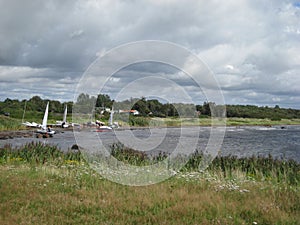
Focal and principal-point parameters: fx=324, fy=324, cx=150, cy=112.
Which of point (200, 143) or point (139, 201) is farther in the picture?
point (200, 143)

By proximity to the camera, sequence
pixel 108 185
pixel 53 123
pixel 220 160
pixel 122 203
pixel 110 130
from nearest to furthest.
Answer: pixel 122 203 < pixel 108 185 < pixel 220 160 < pixel 110 130 < pixel 53 123

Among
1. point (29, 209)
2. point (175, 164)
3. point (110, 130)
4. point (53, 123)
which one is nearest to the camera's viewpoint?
point (29, 209)

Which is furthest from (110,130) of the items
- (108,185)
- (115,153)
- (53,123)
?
(108,185)

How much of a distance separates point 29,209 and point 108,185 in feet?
9.04

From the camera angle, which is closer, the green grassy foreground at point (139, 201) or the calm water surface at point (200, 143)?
the green grassy foreground at point (139, 201)

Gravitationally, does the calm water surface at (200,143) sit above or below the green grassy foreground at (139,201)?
below

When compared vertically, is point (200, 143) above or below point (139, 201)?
below

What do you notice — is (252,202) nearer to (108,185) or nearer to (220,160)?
(108,185)

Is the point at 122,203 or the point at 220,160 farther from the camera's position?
the point at 220,160

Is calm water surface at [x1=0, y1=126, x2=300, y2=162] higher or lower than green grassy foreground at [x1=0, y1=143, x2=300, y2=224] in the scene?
lower

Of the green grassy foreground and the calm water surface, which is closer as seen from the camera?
the green grassy foreground

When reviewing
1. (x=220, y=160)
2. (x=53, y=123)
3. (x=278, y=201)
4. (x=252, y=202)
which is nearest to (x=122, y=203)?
(x=252, y=202)

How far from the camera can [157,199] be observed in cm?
760

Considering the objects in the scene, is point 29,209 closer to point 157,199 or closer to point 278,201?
point 157,199
